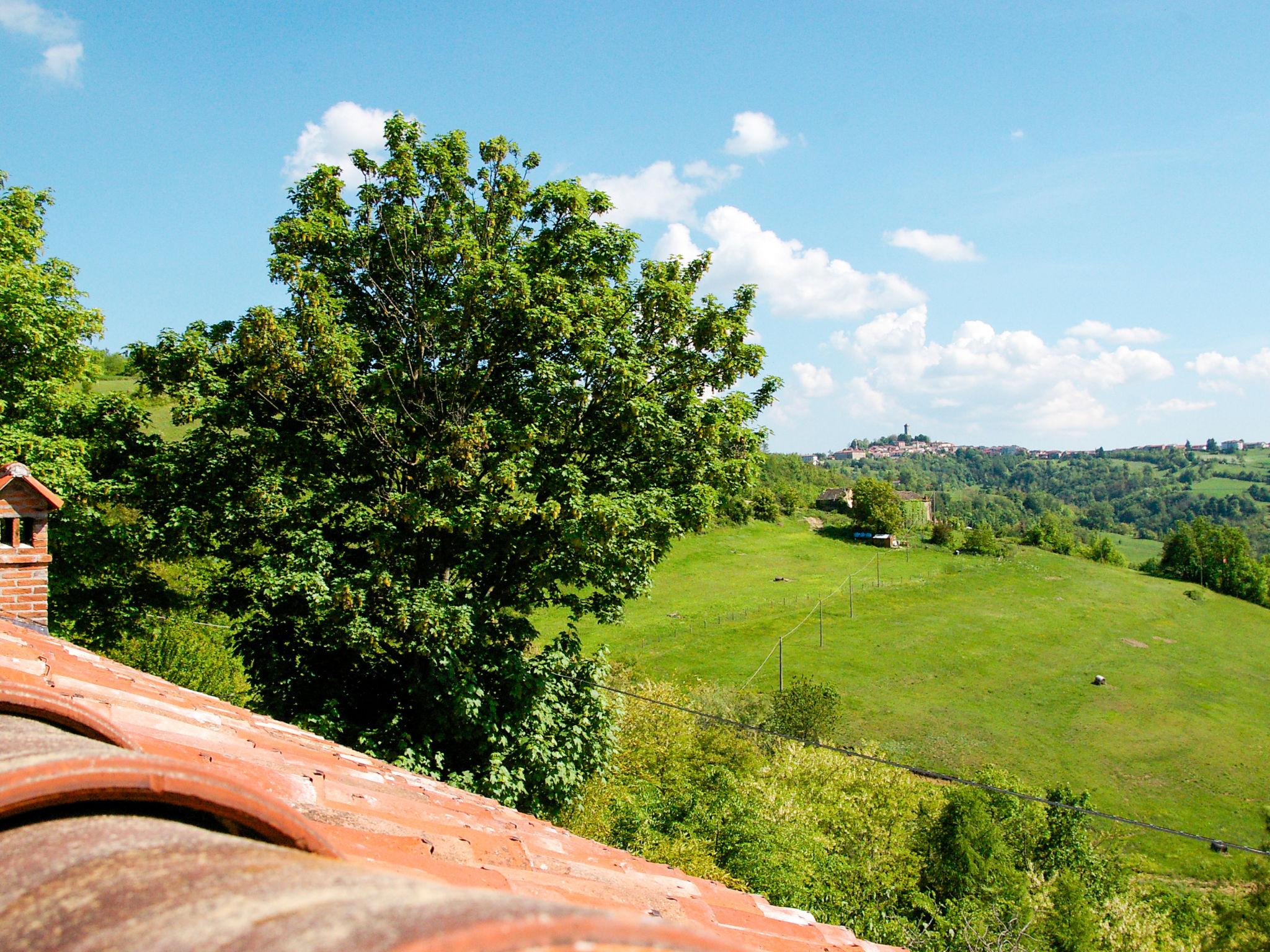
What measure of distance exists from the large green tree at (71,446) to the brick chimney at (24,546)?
4742 mm

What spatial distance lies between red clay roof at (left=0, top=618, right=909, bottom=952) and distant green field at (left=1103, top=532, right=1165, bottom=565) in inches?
6550

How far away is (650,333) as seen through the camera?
43.2 ft

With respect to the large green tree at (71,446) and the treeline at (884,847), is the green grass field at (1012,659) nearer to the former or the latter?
the treeline at (884,847)

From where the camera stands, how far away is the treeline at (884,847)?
783 inches

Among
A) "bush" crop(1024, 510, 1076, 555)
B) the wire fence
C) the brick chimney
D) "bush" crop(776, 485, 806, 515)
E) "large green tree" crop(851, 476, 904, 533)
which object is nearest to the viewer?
the brick chimney

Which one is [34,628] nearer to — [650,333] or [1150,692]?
[650,333]

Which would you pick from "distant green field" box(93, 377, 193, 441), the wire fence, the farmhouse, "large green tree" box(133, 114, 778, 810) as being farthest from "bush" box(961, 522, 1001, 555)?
"large green tree" box(133, 114, 778, 810)

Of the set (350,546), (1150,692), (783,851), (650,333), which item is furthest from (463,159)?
(1150,692)

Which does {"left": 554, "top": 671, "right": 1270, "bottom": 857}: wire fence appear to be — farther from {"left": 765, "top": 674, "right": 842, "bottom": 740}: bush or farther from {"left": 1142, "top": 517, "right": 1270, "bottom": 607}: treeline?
{"left": 1142, "top": 517, "right": 1270, "bottom": 607}: treeline

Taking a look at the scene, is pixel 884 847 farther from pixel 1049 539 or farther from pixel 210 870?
pixel 1049 539

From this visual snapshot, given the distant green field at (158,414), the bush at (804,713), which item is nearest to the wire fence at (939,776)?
the bush at (804,713)

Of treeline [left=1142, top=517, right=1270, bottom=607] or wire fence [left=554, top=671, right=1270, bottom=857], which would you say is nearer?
wire fence [left=554, top=671, right=1270, bottom=857]

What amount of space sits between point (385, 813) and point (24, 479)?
581cm

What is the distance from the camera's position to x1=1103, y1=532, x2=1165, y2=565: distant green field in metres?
151
